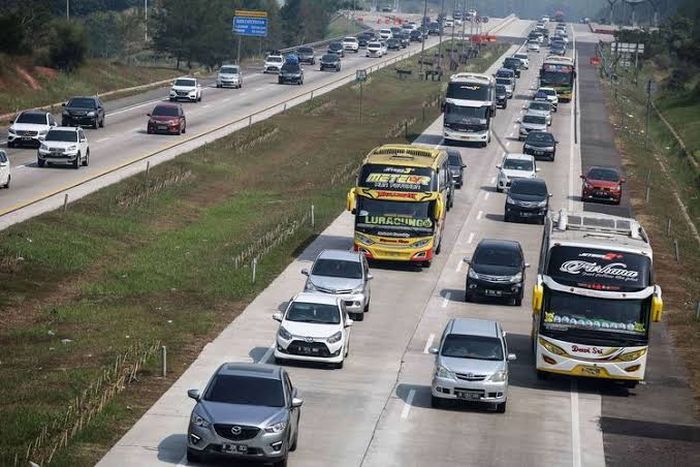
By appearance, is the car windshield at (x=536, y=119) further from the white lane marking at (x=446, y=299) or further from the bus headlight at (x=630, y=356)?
the bus headlight at (x=630, y=356)

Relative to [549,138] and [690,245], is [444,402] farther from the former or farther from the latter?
[549,138]

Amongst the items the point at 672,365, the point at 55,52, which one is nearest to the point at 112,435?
the point at 672,365

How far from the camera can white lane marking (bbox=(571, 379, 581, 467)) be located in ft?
93.9

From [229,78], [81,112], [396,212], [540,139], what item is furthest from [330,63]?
[396,212]

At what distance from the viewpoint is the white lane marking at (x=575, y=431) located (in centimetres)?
2861

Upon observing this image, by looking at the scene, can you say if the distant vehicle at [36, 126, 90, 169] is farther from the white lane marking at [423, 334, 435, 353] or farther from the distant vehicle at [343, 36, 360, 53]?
the distant vehicle at [343, 36, 360, 53]

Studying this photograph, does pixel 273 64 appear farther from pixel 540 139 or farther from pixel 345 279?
pixel 345 279

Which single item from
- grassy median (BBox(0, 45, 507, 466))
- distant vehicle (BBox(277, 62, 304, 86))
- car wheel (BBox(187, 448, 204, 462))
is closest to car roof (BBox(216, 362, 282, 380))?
car wheel (BBox(187, 448, 204, 462))

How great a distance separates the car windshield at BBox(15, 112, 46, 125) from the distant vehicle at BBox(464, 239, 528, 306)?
33.4 meters

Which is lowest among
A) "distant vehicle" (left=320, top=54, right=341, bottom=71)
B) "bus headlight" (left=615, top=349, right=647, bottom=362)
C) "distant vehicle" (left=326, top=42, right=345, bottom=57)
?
"distant vehicle" (left=326, top=42, right=345, bottom=57)

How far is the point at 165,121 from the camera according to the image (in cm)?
8269

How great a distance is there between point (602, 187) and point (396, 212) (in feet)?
74.4

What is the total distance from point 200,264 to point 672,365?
17.0 m

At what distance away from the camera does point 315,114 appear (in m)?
102
